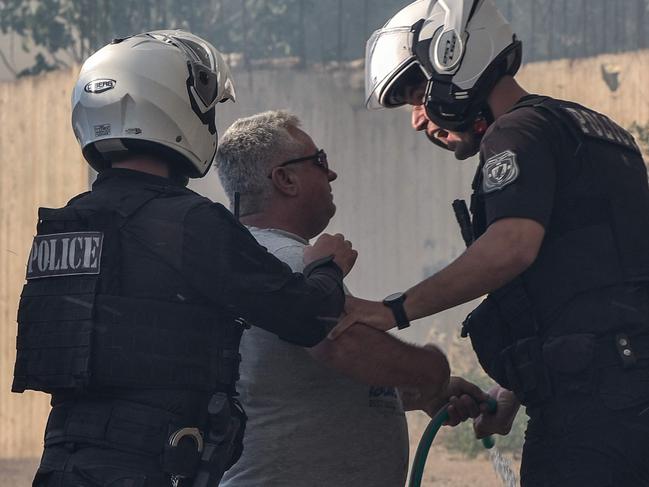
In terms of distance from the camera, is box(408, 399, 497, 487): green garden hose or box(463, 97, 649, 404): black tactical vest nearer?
box(463, 97, 649, 404): black tactical vest

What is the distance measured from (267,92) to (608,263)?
688cm

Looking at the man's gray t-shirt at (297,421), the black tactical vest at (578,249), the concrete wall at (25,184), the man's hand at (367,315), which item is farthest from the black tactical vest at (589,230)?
the concrete wall at (25,184)

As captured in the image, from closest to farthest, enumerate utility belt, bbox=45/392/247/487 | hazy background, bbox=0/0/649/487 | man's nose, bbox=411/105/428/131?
1. utility belt, bbox=45/392/247/487
2. man's nose, bbox=411/105/428/131
3. hazy background, bbox=0/0/649/487

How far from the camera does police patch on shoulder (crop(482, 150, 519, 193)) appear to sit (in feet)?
9.93

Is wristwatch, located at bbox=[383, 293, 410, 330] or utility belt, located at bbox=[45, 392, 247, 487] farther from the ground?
wristwatch, located at bbox=[383, 293, 410, 330]

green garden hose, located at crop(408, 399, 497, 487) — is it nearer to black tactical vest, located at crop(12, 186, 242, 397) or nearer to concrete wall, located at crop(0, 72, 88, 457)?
black tactical vest, located at crop(12, 186, 242, 397)

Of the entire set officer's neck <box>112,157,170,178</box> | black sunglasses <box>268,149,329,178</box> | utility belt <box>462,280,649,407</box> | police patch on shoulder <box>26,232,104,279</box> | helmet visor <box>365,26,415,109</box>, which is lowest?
utility belt <box>462,280,649,407</box>

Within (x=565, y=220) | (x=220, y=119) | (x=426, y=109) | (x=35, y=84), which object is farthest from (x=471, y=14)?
(x=35, y=84)

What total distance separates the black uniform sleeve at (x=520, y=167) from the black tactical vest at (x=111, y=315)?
74 centimetres

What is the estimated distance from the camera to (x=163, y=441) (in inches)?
108

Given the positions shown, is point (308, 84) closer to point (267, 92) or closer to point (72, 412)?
point (267, 92)

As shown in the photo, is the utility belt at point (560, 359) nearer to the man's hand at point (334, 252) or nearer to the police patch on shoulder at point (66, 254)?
the man's hand at point (334, 252)

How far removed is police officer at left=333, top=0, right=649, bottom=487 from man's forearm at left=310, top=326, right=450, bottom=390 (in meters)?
0.04

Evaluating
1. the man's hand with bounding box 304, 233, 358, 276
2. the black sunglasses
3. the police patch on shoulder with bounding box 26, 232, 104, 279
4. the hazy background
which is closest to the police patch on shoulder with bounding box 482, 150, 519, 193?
the man's hand with bounding box 304, 233, 358, 276
